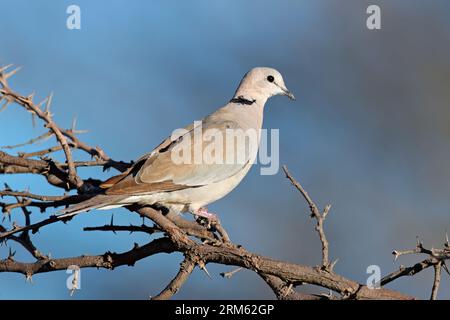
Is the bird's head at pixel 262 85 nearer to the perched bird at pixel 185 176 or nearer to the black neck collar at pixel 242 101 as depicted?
the black neck collar at pixel 242 101

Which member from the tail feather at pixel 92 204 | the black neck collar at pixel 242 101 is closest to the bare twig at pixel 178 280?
the tail feather at pixel 92 204

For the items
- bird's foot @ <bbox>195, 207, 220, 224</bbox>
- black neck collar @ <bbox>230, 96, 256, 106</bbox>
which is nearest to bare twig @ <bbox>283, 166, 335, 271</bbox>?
bird's foot @ <bbox>195, 207, 220, 224</bbox>

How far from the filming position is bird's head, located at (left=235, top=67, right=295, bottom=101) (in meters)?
5.07

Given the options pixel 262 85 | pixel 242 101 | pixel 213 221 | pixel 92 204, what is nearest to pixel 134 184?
pixel 92 204

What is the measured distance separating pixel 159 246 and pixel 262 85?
2.01 metres

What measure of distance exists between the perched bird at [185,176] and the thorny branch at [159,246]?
0.12 metres

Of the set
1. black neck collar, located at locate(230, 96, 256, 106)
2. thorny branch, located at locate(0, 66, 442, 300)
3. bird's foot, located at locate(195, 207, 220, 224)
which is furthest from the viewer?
black neck collar, located at locate(230, 96, 256, 106)

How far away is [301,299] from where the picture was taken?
3.07 meters

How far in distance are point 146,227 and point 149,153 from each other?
0.80 meters

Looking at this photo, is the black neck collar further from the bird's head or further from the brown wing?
the brown wing

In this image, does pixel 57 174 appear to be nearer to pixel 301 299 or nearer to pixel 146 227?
pixel 146 227

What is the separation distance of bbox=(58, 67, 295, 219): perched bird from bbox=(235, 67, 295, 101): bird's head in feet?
1.18
